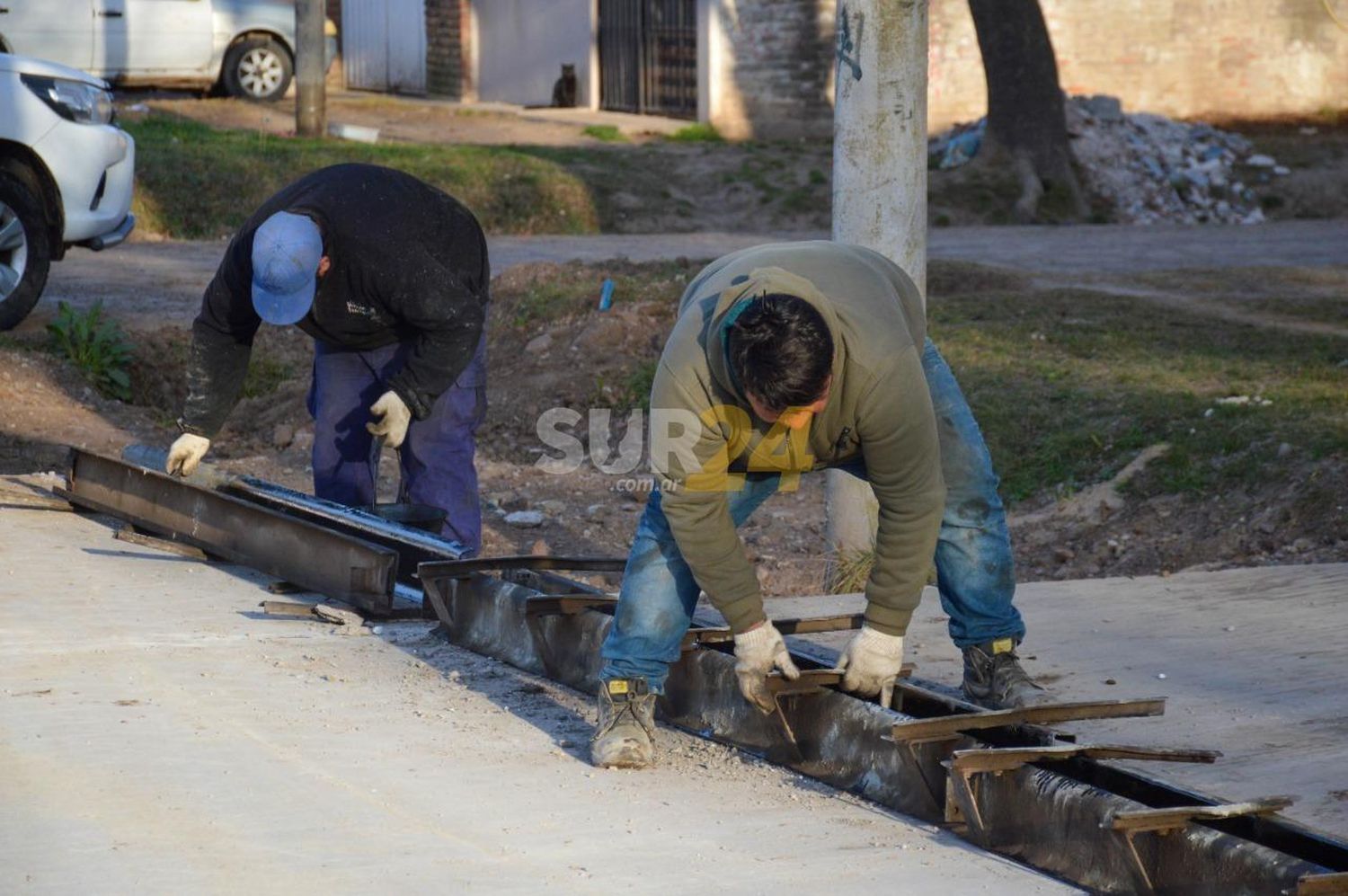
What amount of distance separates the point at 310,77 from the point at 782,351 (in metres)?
15.7

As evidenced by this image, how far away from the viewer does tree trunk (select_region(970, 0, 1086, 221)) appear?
18.3 metres

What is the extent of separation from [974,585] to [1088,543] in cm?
322

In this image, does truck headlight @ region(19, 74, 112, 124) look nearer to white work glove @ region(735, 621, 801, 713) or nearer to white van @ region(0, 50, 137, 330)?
white van @ region(0, 50, 137, 330)

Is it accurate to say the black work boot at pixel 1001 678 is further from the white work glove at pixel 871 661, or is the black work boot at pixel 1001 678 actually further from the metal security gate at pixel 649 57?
the metal security gate at pixel 649 57

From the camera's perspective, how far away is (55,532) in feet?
23.0

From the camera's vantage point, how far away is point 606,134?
70.1 ft

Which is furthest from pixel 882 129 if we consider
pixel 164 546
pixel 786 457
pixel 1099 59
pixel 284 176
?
pixel 1099 59

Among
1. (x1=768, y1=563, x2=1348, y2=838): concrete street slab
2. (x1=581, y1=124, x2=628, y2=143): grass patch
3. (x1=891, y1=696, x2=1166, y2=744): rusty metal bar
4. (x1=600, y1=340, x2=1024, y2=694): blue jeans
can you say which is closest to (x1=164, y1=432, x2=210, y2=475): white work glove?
(x1=768, y1=563, x2=1348, y2=838): concrete street slab

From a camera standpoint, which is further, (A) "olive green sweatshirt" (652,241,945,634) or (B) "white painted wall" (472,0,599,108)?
(B) "white painted wall" (472,0,599,108)

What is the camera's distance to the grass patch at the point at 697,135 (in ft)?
71.1

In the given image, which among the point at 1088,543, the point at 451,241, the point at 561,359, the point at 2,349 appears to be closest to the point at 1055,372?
the point at 1088,543

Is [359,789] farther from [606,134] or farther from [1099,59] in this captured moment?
[1099,59]

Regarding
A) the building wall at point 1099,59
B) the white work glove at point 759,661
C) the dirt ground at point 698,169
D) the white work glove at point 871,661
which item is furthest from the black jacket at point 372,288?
the building wall at point 1099,59

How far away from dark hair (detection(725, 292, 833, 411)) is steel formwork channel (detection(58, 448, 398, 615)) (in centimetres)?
244
